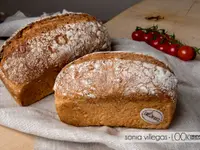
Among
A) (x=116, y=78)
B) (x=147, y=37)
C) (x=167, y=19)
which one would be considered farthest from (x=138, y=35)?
(x=116, y=78)

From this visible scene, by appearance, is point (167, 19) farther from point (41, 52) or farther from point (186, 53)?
point (41, 52)

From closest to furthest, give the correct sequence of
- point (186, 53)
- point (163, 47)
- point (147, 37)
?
point (186, 53) → point (163, 47) → point (147, 37)

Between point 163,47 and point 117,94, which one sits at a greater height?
point 117,94

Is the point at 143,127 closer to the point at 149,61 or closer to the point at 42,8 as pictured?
the point at 149,61

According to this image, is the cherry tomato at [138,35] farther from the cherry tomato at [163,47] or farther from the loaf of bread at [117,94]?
the loaf of bread at [117,94]

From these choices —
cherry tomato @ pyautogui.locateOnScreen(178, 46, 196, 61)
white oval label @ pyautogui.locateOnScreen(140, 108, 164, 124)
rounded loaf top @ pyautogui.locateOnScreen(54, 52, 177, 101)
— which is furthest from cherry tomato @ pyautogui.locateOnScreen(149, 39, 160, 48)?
white oval label @ pyautogui.locateOnScreen(140, 108, 164, 124)
